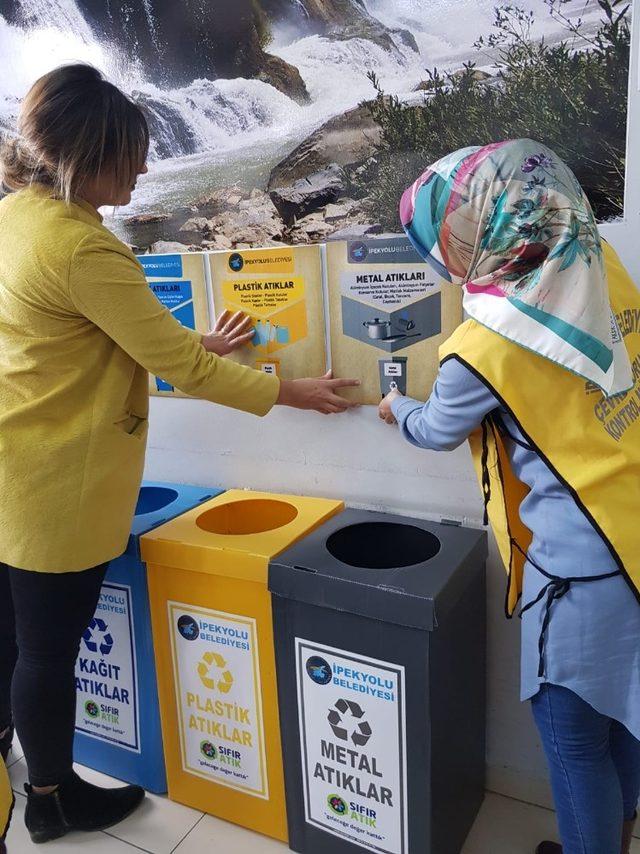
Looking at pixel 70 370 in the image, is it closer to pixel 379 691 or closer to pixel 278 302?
pixel 278 302

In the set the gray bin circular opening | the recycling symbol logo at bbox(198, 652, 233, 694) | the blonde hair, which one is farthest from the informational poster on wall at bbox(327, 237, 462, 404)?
the recycling symbol logo at bbox(198, 652, 233, 694)

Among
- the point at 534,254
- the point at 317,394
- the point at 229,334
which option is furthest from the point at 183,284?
the point at 534,254

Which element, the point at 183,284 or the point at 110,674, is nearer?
the point at 110,674

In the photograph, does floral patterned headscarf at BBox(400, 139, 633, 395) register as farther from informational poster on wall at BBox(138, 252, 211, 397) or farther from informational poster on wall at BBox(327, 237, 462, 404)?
A: informational poster on wall at BBox(138, 252, 211, 397)

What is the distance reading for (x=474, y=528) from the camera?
1.55m

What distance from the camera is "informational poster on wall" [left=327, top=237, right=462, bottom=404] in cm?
153

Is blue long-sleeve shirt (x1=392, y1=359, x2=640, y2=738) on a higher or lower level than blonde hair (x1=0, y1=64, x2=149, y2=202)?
lower

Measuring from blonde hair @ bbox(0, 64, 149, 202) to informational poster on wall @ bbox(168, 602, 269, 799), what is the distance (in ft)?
3.08

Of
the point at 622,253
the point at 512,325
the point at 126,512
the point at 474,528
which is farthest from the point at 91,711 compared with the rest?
the point at 622,253

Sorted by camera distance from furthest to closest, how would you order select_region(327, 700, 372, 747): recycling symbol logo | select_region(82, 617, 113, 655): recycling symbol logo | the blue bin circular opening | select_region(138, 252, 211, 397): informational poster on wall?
the blue bin circular opening → select_region(138, 252, 211, 397): informational poster on wall → select_region(82, 617, 113, 655): recycling symbol logo → select_region(327, 700, 372, 747): recycling symbol logo

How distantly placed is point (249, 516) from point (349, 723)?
0.63 m

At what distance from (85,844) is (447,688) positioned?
3.10ft

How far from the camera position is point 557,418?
39.7 inches

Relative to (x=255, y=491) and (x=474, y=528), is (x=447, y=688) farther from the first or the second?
(x=255, y=491)
